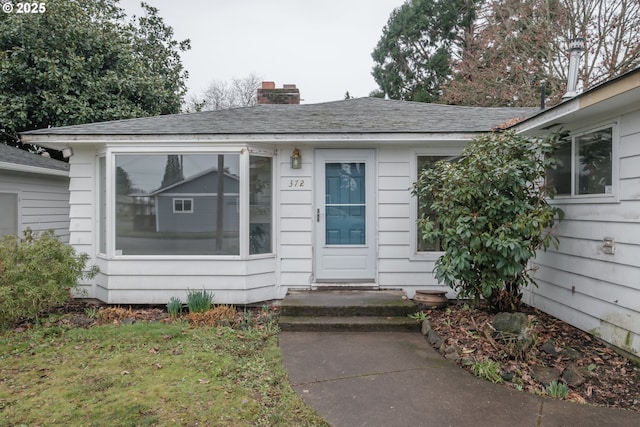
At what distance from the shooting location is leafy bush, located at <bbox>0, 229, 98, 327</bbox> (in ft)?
15.4

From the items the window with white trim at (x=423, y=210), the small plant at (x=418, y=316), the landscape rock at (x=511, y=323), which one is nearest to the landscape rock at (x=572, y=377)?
the landscape rock at (x=511, y=323)

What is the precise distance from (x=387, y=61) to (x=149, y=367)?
22461mm

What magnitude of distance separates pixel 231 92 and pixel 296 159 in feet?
70.6

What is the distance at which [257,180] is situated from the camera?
569 cm

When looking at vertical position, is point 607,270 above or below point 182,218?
below

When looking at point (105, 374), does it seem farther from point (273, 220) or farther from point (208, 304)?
point (273, 220)

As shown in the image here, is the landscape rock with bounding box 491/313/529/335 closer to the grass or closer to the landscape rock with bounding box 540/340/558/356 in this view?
the landscape rock with bounding box 540/340/558/356

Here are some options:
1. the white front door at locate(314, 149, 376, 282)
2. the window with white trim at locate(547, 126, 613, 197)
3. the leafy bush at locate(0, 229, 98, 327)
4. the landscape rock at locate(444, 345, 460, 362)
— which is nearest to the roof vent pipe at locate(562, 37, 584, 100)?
the window with white trim at locate(547, 126, 613, 197)

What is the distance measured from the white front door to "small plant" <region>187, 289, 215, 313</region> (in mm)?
1599

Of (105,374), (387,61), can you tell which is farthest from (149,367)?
(387,61)

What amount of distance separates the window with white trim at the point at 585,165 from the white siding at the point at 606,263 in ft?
0.55

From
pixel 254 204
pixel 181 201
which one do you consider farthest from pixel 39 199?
pixel 254 204

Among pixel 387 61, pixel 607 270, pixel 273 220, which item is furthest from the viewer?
pixel 387 61

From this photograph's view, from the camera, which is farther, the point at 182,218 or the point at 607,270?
the point at 182,218
